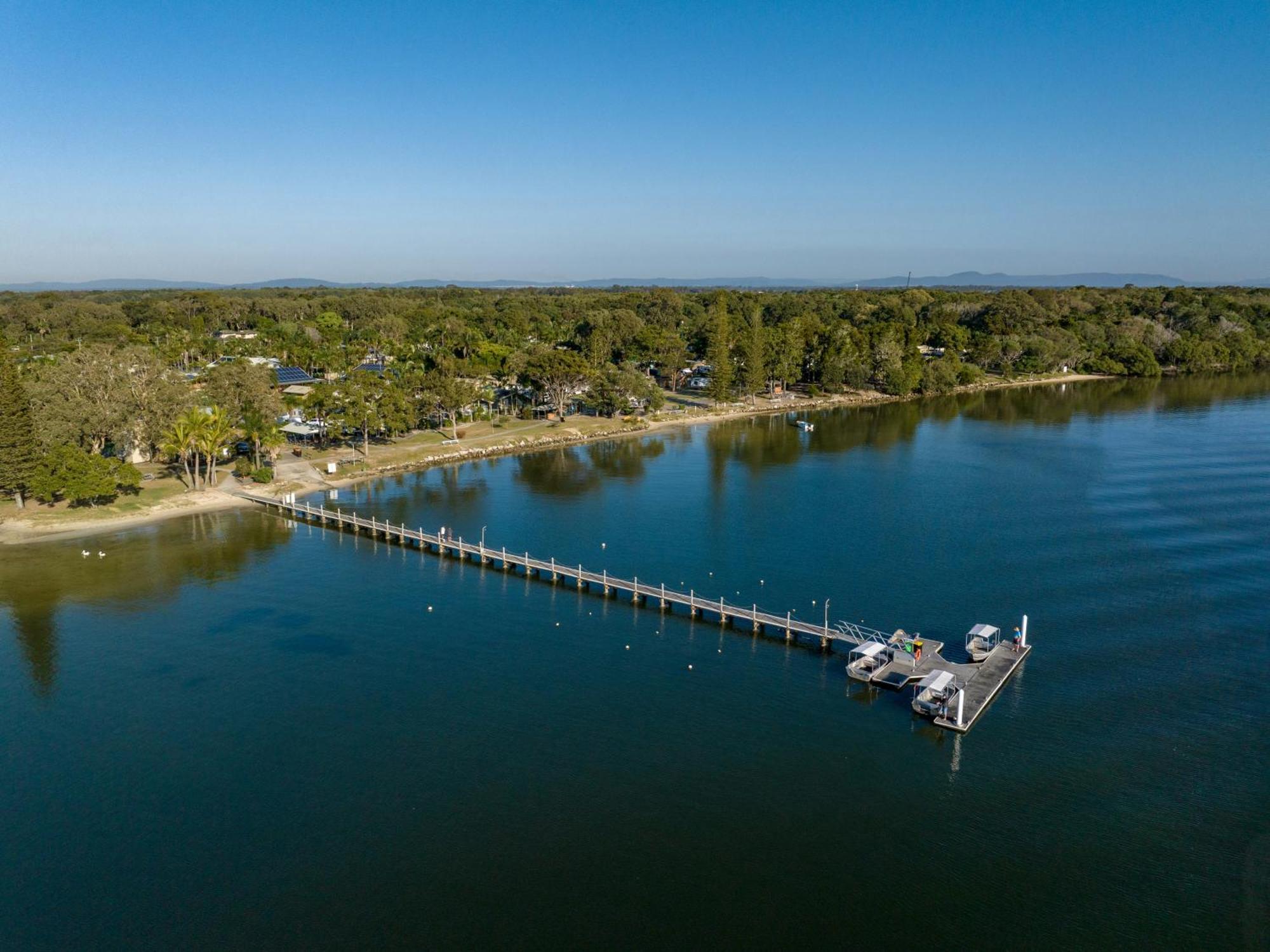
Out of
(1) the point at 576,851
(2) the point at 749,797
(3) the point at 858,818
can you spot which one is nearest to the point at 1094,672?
(3) the point at 858,818

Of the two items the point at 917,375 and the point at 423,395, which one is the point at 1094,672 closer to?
the point at 423,395

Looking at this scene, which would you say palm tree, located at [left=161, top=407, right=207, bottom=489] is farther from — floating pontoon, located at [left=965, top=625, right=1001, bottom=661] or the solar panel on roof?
floating pontoon, located at [left=965, top=625, right=1001, bottom=661]

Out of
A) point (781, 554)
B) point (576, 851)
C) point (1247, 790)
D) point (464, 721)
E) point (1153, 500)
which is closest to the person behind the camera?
point (576, 851)

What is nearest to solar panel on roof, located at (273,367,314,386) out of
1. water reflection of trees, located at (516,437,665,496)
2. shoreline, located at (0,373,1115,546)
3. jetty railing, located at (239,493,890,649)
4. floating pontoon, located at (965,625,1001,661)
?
shoreline, located at (0,373,1115,546)

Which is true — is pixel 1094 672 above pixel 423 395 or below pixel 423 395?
below

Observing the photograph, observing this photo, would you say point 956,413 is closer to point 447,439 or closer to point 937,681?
point 447,439

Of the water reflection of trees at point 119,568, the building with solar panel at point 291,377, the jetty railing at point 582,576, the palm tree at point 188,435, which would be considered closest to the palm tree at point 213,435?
the palm tree at point 188,435

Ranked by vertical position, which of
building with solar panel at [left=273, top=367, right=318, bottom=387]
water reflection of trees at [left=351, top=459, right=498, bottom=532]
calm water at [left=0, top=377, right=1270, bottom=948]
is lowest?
calm water at [left=0, top=377, right=1270, bottom=948]
